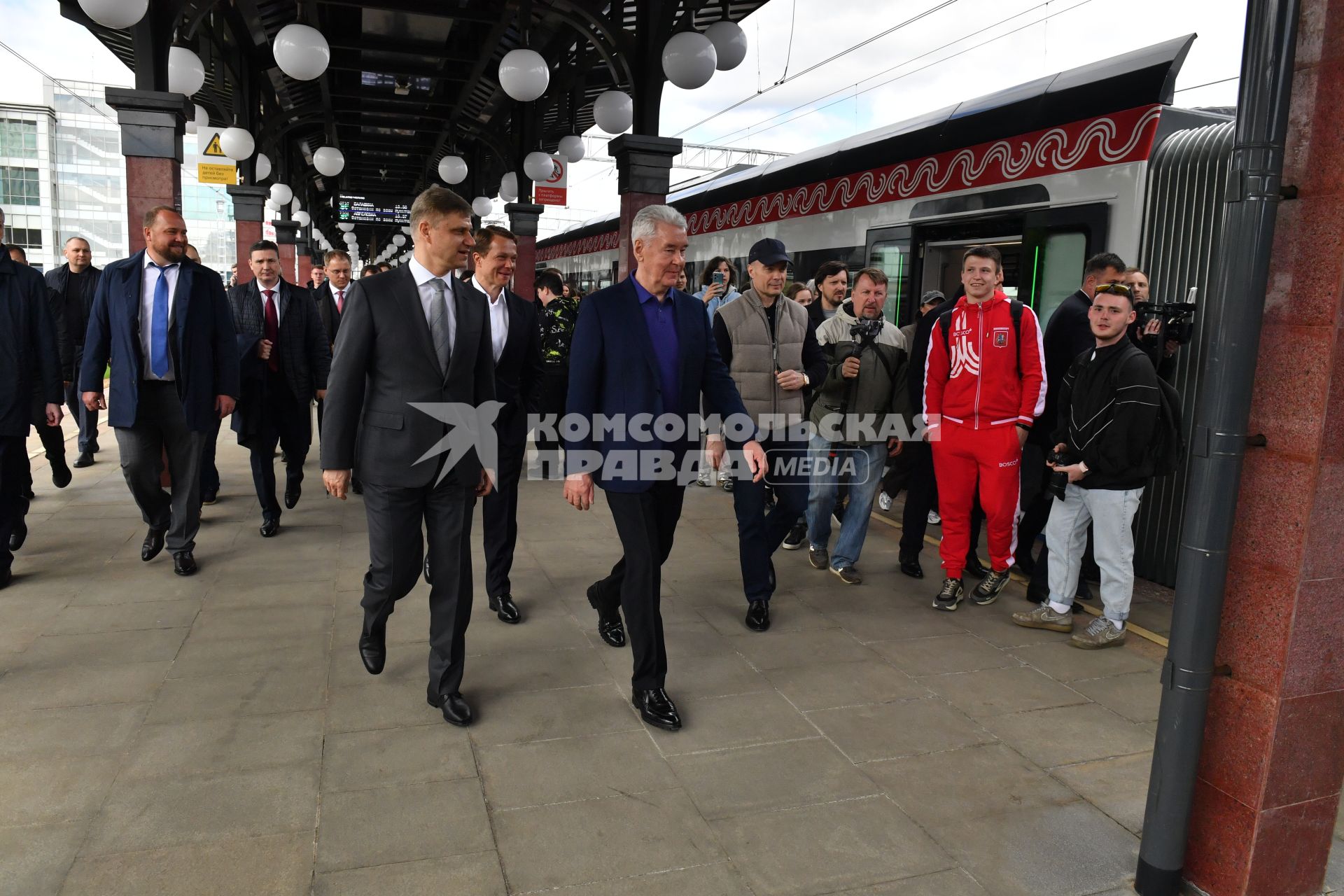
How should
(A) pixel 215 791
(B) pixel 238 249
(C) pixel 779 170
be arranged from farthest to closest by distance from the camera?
(B) pixel 238 249
(C) pixel 779 170
(A) pixel 215 791

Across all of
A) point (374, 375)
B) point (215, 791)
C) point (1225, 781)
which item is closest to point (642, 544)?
point (374, 375)

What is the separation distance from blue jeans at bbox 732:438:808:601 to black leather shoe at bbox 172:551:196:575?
9.26ft

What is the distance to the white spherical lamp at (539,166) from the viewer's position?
10.4 metres

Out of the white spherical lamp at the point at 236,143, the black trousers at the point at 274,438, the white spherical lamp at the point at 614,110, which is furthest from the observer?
the white spherical lamp at the point at 236,143

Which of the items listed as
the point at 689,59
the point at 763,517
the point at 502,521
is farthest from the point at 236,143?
the point at 763,517

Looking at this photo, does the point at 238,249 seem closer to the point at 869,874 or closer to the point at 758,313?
the point at 758,313

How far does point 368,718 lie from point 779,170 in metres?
7.16

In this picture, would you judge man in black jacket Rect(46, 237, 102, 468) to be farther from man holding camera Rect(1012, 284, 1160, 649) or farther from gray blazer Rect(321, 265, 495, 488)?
man holding camera Rect(1012, 284, 1160, 649)

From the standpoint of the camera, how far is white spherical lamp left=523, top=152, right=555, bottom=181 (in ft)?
34.3

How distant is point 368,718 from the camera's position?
3041 millimetres

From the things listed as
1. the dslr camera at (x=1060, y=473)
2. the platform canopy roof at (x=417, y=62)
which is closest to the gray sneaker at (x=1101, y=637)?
the dslr camera at (x=1060, y=473)

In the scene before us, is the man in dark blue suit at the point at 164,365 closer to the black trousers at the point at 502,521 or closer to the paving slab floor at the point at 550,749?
the paving slab floor at the point at 550,749

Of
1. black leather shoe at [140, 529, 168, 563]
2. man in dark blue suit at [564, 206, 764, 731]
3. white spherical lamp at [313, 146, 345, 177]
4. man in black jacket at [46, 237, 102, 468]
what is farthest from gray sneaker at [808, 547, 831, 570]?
white spherical lamp at [313, 146, 345, 177]

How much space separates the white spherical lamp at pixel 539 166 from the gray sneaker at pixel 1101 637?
27.4 feet
